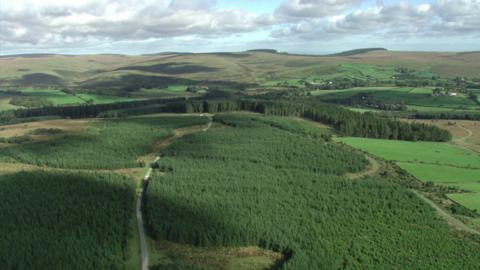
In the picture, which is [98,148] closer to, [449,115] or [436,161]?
[436,161]

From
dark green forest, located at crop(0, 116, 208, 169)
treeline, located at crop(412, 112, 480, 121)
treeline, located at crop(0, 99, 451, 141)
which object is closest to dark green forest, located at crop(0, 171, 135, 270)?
dark green forest, located at crop(0, 116, 208, 169)

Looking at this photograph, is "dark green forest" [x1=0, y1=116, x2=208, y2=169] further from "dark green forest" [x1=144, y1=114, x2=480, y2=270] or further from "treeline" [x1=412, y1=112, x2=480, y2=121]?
"treeline" [x1=412, y1=112, x2=480, y2=121]

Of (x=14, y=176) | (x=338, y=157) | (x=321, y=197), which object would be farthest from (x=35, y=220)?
(x=338, y=157)

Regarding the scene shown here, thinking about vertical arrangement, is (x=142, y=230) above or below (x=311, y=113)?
below

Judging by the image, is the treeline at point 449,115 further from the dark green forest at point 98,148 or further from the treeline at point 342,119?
the dark green forest at point 98,148

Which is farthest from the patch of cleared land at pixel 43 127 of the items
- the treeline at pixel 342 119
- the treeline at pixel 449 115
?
the treeline at pixel 449 115

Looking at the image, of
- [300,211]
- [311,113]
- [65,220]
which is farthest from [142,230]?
[311,113]
